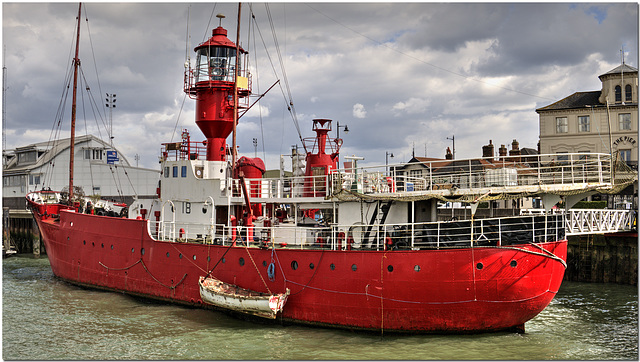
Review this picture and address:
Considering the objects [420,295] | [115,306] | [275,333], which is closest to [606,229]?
[420,295]

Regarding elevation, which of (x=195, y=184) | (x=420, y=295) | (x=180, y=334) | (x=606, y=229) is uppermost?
(x=195, y=184)

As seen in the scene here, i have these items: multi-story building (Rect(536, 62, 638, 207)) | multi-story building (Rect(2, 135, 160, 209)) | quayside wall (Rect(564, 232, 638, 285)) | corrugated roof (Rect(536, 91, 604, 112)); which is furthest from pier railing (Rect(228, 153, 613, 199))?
multi-story building (Rect(2, 135, 160, 209))

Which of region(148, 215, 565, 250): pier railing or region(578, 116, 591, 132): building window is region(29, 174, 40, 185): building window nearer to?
region(148, 215, 565, 250): pier railing

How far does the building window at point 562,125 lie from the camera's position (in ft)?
133

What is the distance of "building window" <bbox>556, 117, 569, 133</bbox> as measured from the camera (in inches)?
1600

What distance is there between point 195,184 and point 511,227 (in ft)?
41.3

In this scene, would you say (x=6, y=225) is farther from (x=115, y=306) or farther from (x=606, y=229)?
(x=606, y=229)

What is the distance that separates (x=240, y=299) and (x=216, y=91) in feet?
32.3

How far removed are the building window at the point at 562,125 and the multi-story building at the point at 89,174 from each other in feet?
118

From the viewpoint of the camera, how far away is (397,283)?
15234 millimetres

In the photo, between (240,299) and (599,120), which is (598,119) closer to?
(599,120)

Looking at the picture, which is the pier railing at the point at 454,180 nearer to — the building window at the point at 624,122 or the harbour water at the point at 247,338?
the harbour water at the point at 247,338

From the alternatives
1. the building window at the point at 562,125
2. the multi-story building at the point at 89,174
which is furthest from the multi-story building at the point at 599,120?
the multi-story building at the point at 89,174

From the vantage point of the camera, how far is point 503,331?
15430 millimetres
